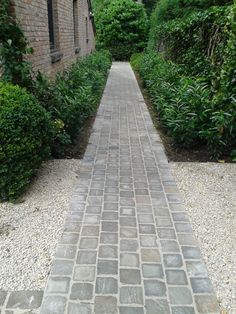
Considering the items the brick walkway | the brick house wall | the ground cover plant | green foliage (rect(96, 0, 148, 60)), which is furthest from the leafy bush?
green foliage (rect(96, 0, 148, 60))

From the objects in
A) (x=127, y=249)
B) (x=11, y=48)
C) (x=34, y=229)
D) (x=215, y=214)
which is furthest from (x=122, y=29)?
(x=127, y=249)

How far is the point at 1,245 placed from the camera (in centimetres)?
282

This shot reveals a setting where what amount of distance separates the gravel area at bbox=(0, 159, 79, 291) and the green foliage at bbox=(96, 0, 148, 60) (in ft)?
80.6

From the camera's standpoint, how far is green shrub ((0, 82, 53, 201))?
3299 millimetres

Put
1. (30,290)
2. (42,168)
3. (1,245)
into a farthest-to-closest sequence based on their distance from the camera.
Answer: (42,168), (1,245), (30,290)

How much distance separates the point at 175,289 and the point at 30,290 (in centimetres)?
102

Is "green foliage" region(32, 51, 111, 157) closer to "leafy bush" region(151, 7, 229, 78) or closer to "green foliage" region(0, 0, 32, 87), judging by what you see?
"green foliage" region(0, 0, 32, 87)

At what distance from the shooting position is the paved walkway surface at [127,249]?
2.23 m

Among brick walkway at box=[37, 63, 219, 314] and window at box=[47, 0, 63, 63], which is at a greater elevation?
window at box=[47, 0, 63, 63]

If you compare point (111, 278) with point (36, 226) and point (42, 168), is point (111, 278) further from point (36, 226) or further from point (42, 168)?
point (42, 168)

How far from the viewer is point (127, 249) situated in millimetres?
2773

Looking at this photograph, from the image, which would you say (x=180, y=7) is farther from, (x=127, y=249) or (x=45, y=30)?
(x=127, y=249)

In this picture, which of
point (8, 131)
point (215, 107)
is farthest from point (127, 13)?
point (8, 131)

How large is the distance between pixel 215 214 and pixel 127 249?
1.12 m
